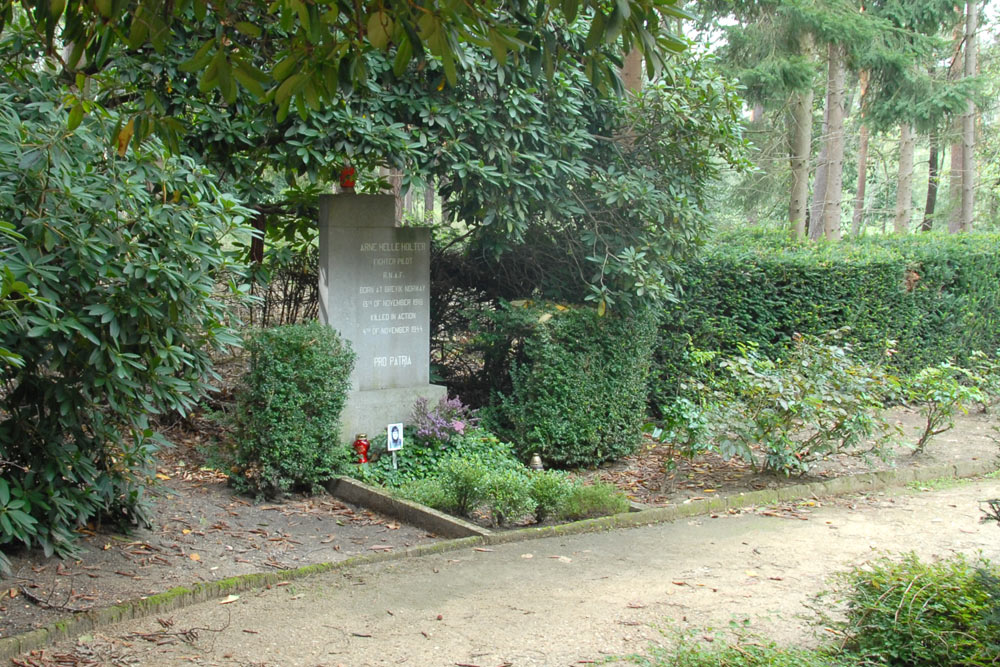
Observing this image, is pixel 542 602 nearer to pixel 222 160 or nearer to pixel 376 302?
pixel 376 302

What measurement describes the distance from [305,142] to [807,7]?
1107cm

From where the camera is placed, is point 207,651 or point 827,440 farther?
point 827,440

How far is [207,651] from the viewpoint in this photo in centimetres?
483

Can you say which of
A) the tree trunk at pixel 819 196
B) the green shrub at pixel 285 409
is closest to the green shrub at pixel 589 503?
the green shrub at pixel 285 409

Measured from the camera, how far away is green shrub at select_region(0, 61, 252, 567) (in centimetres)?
544

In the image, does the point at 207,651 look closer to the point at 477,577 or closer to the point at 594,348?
the point at 477,577

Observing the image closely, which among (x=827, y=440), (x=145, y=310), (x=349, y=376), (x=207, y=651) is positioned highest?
(x=145, y=310)

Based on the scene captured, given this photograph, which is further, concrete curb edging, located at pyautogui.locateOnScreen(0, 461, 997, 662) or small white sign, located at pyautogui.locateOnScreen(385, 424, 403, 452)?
small white sign, located at pyautogui.locateOnScreen(385, 424, 403, 452)

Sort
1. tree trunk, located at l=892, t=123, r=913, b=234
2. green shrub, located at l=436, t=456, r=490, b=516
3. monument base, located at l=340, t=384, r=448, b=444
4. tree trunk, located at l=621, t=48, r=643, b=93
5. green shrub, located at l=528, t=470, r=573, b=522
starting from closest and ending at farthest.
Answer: green shrub, located at l=436, t=456, r=490, b=516, green shrub, located at l=528, t=470, r=573, b=522, monument base, located at l=340, t=384, r=448, b=444, tree trunk, located at l=621, t=48, r=643, b=93, tree trunk, located at l=892, t=123, r=913, b=234

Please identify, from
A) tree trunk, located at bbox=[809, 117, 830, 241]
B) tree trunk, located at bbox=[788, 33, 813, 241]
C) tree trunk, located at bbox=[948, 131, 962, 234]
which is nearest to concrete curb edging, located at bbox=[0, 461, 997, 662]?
tree trunk, located at bbox=[788, 33, 813, 241]

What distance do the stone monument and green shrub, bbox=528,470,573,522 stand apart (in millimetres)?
2288

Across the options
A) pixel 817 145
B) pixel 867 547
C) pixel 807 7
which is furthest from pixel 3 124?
pixel 817 145

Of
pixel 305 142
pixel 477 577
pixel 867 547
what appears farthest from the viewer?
pixel 305 142

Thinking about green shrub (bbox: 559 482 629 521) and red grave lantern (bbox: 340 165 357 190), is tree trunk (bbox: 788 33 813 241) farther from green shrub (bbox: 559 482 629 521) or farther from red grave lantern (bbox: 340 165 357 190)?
green shrub (bbox: 559 482 629 521)
